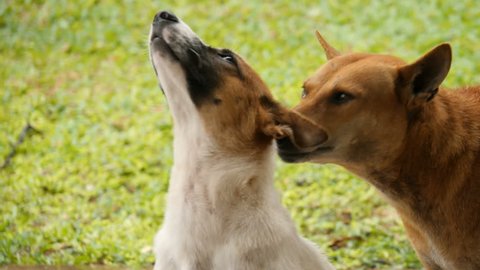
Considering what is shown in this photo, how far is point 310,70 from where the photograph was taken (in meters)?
12.7

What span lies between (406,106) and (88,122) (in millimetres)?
6487

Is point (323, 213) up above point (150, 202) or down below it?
below

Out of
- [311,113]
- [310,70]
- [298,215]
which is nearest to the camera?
[311,113]

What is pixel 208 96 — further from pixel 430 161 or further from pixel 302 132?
pixel 430 161

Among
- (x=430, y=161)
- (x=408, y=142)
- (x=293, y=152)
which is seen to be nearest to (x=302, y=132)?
(x=293, y=152)

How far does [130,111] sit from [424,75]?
668 cm

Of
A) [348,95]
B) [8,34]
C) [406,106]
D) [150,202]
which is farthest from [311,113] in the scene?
[8,34]

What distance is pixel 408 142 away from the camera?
6129 millimetres

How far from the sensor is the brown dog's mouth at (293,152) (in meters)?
5.71

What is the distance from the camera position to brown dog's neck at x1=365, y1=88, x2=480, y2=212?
20.1 ft

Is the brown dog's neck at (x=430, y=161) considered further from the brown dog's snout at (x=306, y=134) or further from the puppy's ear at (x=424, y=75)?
the brown dog's snout at (x=306, y=134)

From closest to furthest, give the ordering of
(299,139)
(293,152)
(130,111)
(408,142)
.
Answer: (299,139)
(293,152)
(408,142)
(130,111)

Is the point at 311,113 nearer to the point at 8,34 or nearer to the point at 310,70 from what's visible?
the point at 310,70

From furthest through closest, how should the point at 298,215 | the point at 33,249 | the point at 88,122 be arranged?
the point at 88,122
the point at 298,215
the point at 33,249
